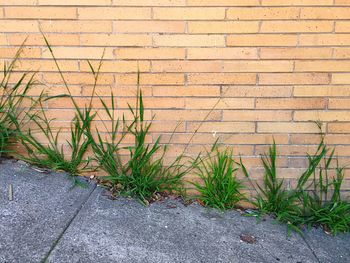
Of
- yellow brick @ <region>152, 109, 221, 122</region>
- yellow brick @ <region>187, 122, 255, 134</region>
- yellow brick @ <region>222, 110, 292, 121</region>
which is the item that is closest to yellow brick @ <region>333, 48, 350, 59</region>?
yellow brick @ <region>222, 110, 292, 121</region>

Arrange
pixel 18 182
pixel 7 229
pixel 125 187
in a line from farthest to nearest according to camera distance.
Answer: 1. pixel 125 187
2. pixel 18 182
3. pixel 7 229

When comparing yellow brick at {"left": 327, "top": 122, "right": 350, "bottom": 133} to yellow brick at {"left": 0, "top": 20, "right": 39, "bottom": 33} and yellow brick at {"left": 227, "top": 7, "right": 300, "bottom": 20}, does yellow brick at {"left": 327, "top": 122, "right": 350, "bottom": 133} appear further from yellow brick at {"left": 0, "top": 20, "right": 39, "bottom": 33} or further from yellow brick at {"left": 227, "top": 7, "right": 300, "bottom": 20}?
yellow brick at {"left": 0, "top": 20, "right": 39, "bottom": 33}

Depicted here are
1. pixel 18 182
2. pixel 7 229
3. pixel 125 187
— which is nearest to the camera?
pixel 7 229

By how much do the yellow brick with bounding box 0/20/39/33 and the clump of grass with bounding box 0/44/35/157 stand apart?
18 centimetres

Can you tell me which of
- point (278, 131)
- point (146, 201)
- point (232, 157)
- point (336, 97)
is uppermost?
point (336, 97)

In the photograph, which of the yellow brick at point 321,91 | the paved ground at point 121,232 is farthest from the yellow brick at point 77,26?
the yellow brick at point 321,91

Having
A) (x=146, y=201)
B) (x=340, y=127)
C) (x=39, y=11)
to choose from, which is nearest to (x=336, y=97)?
(x=340, y=127)

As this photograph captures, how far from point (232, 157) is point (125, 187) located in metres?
0.79

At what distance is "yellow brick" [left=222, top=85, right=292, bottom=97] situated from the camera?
277cm

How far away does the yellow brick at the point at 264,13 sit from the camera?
8.67 ft

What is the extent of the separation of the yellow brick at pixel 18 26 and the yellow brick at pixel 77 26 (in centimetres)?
5

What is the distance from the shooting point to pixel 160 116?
2.82 meters

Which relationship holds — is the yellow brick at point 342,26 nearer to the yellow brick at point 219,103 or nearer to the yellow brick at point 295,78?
the yellow brick at point 295,78

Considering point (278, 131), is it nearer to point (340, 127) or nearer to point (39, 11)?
point (340, 127)
